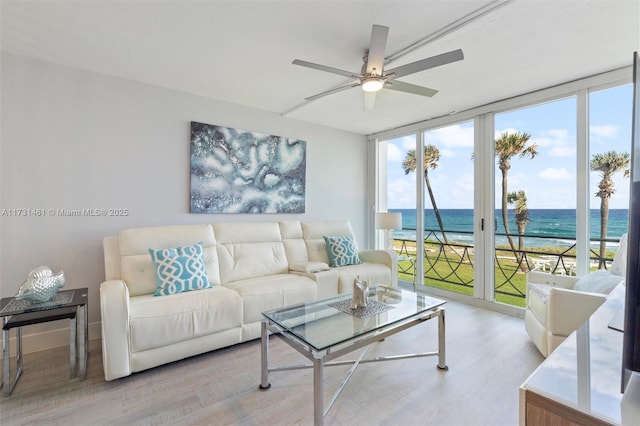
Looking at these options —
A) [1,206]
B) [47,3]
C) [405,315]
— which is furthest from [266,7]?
[1,206]

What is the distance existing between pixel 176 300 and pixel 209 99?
2.30 m

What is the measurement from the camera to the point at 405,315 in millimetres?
1948

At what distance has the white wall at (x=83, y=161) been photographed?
7.73ft

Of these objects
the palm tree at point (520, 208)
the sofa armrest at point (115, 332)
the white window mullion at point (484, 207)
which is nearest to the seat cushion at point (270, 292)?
the sofa armrest at point (115, 332)

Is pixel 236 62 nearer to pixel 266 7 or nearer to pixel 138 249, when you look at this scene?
pixel 266 7

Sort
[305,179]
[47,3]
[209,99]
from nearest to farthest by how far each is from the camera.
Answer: [47,3]
[209,99]
[305,179]

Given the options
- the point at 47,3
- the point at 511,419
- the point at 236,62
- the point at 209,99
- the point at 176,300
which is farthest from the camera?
the point at 209,99

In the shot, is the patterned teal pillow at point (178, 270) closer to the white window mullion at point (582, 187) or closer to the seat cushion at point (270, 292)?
the seat cushion at point (270, 292)

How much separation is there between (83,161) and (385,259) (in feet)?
11.1

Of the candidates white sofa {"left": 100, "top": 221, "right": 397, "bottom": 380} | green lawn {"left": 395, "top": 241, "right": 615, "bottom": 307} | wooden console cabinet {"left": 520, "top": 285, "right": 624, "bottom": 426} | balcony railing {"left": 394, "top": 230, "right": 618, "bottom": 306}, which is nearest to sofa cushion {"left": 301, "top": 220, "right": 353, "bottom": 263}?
white sofa {"left": 100, "top": 221, "right": 397, "bottom": 380}

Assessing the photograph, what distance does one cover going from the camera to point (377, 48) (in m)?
1.83

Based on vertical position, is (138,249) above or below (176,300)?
above

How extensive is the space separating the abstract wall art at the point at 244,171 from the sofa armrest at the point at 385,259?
112cm

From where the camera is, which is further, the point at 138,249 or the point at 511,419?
the point at 138,249
